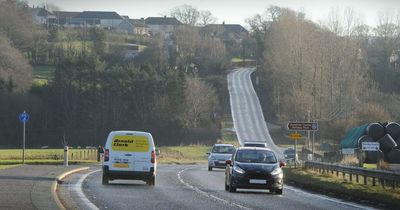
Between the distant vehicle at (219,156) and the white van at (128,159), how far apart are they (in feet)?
56.5

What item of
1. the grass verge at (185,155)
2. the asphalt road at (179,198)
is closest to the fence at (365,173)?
the asphalt road at (179,198)

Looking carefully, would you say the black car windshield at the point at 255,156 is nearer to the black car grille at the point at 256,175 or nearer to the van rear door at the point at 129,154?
the black car grille at the point at 256,175

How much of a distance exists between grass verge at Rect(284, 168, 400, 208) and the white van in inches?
242

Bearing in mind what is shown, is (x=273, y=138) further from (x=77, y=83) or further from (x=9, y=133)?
(x=9, y=133)

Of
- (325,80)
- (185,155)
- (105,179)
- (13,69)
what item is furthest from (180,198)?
(13,69)

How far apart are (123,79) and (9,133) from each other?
15476 millimetres

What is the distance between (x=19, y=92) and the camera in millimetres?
98938

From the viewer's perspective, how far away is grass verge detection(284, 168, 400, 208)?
2336 cm

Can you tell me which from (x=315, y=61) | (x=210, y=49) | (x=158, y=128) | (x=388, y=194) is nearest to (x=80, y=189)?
(x=388, y=194)

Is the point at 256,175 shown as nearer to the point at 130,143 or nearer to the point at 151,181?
the point at 151,181

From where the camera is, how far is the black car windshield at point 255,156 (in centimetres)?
2856

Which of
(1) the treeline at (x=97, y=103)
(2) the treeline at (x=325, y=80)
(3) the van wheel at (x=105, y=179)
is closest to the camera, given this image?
(3) the van wheel at (x=105, y=179)

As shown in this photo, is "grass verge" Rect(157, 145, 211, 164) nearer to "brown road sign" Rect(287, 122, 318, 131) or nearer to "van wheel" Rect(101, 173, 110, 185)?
"brown road sign" Rect(287, 122, 318, 131)

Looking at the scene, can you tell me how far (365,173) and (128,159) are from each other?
853 cm
